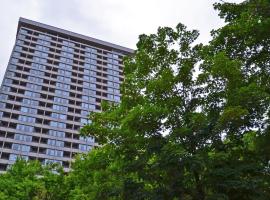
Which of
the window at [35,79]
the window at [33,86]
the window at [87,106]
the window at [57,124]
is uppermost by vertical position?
the window at [35,79]

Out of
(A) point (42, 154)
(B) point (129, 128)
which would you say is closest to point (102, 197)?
(B) point (129, 128)

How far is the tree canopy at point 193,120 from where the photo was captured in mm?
12375

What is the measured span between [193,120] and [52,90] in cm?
9628

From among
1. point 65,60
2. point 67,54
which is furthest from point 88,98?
point 67,54

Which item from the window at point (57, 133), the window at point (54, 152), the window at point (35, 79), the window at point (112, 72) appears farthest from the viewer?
the window at point (112, 72)

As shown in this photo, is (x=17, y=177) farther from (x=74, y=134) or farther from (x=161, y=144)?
(x=74, y=134)

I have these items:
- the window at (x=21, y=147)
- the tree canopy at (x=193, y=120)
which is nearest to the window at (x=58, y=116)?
the window at (x=21, y=147)

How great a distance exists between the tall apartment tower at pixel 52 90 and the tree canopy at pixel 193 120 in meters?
70.5

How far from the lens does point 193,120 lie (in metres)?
13.1

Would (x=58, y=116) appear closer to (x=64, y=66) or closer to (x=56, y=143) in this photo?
(x=56, y=143)

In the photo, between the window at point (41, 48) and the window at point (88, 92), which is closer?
the window at point (88, 92)

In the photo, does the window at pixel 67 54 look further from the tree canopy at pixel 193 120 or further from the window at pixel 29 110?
the tree canopy at pixel 193 120

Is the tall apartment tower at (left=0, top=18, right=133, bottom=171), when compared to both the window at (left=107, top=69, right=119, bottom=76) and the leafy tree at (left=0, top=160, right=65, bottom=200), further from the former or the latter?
the leafy tree at (left=0, top=160, right=65, bottom=200)

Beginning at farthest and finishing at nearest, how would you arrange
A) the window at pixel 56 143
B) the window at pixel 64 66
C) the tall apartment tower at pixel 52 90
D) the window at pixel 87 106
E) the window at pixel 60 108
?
the window at pixel 64 66 → the window at pixel 87 106 → the window at pixel 60 108 → the window at pixel 56 143 → the tall apartment tower at pixel 52 90
